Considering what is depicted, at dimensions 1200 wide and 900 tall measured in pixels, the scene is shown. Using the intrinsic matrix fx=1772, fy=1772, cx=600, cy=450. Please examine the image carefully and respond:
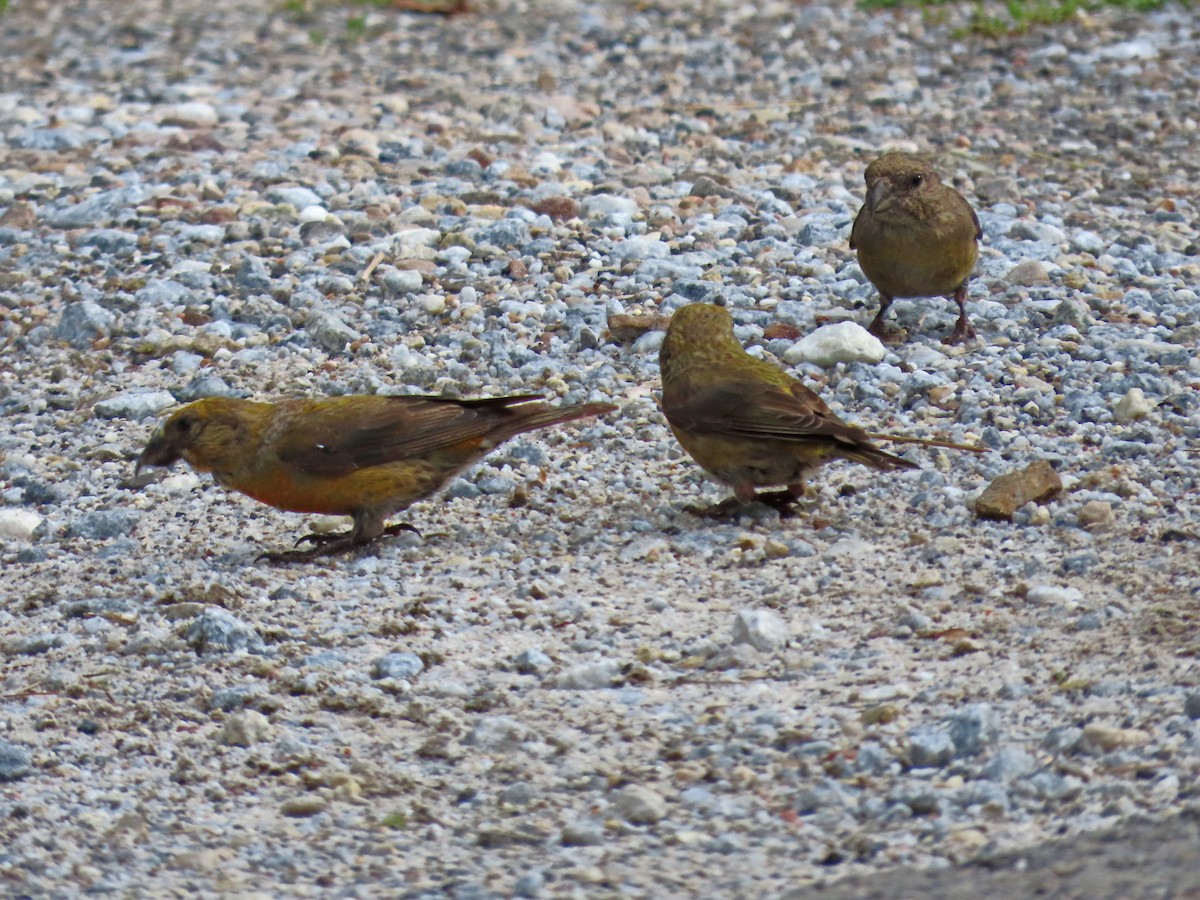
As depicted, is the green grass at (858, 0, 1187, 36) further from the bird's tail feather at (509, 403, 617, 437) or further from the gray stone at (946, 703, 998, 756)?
the gray stone at (946, 703, 998, 756)

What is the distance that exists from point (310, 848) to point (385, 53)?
8.87m

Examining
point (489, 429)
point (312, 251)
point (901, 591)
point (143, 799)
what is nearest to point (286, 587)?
point (489, 429)

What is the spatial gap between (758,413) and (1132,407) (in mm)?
1497

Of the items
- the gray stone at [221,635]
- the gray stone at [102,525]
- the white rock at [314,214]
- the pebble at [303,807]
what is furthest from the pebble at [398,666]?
the white rock at [314,214]

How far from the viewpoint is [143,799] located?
4195mm

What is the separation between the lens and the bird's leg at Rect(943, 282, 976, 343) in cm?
700

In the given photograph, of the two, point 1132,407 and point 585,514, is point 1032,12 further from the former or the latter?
point 585,514

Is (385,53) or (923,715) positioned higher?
(923,715)

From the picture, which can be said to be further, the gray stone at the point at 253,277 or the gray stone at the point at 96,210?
the gray stone at the point at 96,210

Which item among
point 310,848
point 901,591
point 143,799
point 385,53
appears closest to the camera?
point 310,848

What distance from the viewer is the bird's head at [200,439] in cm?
568

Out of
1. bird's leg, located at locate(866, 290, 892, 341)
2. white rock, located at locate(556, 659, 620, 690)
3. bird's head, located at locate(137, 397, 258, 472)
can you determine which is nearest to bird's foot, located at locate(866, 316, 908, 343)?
bird's leg, located at locate(866, 290, 892, 341)

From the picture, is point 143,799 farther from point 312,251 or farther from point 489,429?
point 312,251

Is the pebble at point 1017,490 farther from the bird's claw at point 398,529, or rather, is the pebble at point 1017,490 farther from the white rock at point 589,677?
the bird's claw at point 398,529
